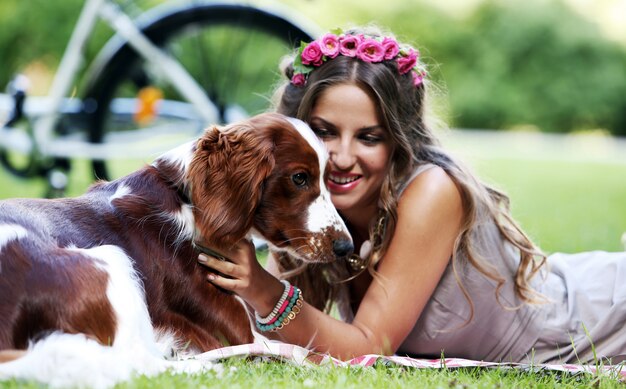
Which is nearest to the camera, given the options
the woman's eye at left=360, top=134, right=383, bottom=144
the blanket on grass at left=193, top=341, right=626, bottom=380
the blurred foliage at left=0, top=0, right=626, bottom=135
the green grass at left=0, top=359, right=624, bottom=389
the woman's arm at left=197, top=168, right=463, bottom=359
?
the green grass at left=0, top=359, right=624, bottom=389

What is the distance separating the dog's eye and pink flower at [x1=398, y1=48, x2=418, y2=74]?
856 millimetres

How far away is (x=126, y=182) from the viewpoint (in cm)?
308

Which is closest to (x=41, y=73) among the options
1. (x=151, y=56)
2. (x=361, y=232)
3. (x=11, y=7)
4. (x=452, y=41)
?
(x=11, y=7)

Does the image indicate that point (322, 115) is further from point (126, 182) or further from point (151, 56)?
point (151, 56)

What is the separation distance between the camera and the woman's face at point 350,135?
352cm

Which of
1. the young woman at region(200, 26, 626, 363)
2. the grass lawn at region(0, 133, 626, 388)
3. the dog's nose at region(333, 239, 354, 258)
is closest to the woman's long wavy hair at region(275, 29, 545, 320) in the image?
the young woman at region(200, 26, 626, 363)

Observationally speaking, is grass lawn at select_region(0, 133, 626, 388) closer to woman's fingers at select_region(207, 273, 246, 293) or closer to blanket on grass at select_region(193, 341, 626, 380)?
blanket on grass at select_region(193, 341, 626, 380)

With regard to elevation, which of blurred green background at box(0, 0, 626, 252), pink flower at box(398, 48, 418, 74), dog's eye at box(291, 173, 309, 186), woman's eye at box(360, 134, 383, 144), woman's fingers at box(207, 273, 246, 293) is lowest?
blurred green background at box(0, 0, 626, 252)

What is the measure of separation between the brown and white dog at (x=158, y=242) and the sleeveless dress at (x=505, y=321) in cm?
75

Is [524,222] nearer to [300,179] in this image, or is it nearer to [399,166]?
[399,166]

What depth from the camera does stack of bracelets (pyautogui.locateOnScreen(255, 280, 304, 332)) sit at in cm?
319

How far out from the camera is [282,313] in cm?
320

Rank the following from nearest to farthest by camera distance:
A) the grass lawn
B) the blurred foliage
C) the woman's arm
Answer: the grass lawn
the woman's arm
the blurred foliage

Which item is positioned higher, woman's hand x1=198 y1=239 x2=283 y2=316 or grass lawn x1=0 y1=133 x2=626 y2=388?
woman's hand x1=198 y1=239 x2=283 y2=316
